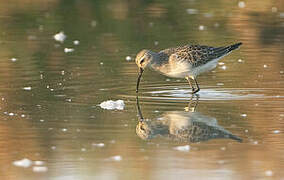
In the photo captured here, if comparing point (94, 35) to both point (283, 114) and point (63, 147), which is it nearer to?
point (283, 114)

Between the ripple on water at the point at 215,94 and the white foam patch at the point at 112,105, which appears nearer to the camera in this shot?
the white foam patch at the point at 112,105

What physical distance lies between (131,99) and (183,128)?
180 cm

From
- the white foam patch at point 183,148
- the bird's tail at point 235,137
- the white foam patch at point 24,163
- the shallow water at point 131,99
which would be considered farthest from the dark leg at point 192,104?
the white foam patch at point 24,163

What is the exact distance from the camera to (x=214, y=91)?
10.9 metres

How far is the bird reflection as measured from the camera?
836 centimetres

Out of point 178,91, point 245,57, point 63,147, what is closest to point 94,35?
point 245,57

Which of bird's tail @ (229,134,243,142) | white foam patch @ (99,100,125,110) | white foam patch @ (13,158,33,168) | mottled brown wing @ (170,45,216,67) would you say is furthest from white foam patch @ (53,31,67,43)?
white foam patch @ (13,158,33,168)

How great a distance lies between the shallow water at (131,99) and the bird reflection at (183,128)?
0.04 ft

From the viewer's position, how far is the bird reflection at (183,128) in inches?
329

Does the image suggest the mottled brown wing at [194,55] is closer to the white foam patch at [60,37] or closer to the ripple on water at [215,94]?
the ripple on water at [215,94]

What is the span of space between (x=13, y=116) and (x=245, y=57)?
16.7 feet

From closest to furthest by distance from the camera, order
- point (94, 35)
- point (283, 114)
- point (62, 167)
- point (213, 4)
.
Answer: point (62, 167), point (283, 114), point (94, 35), point (213, 4)

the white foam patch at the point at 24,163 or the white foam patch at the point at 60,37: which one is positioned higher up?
the white foam patch at the point at 60,37

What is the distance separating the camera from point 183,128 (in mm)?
8695
